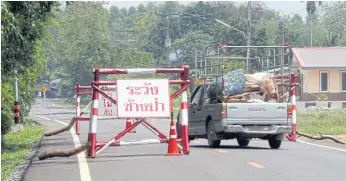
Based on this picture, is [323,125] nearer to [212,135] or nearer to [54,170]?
[212,135]

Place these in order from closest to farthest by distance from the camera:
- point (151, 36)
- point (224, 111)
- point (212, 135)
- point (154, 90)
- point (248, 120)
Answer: point (154, 90) < point (224, 111) < point (248, 120) < point (212, 135) < point (151, 36)

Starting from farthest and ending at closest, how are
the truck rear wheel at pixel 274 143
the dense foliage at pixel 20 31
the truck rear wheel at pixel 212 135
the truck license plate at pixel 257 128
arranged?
the truck rear wheel at pixel 274 143 → the truck rear wheel at pixel 212 135 → the truck license plate at pixel 257 128 → the dense foliage at pixel 20 31

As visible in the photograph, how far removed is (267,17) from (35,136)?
79425mm

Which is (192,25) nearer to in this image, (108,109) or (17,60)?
(108,109)

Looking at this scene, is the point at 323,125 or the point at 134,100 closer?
the point at 134,100

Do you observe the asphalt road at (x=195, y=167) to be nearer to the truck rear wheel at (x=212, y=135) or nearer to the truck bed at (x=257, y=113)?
the truck bed at (x=257, y=113)

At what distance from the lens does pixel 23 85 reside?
36469mm

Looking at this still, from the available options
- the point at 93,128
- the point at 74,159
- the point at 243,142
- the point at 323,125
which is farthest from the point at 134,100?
the point at 323,125

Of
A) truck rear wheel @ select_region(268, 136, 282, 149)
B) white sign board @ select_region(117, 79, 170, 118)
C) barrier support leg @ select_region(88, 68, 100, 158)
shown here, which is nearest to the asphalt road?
barrier support leg @ select_region(88, 68, 100, 158)

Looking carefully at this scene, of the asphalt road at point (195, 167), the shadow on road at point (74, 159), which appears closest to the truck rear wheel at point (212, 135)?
the asphalt road at point (195, 167)

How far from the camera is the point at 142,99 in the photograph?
57.3ft

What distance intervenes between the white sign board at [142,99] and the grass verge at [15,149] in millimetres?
2741

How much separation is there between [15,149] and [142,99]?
923 centimetres

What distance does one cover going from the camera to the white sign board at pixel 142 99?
17344mm
